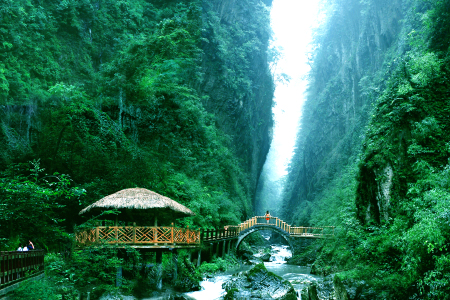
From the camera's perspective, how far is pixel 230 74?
3291cm

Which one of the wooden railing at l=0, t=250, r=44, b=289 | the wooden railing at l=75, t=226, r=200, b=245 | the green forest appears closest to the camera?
the wooden railing at l=0, t=250, r=44, b=289

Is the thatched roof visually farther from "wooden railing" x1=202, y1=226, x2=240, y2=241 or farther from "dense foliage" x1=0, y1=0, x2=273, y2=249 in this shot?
"wooden railing" x1=202, y1=226, x2=240, y2=241

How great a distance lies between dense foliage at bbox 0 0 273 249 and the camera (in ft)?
51.8

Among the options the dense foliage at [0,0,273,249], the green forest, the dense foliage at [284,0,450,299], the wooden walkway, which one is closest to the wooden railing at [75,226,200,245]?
the wooden walkway

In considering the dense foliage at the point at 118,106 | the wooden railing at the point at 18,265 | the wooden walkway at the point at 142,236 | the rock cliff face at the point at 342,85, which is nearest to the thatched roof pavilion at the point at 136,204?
the wooden walkway at the point at 142,236

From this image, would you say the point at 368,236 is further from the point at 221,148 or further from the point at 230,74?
the point at 230,74

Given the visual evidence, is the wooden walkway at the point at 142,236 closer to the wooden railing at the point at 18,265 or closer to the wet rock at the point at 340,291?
the wooden railing at the point at 18,265

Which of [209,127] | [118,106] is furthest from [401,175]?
[209,127]

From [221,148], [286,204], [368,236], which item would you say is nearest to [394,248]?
[368,236]

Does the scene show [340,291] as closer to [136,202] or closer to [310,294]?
[310,294]

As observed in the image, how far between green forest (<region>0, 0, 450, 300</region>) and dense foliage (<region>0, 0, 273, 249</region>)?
0.09 meters

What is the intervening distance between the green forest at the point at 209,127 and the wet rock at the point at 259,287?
6.74 feet

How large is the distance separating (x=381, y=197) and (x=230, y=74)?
2130 cm

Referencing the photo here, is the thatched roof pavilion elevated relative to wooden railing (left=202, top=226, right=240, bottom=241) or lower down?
elevated
